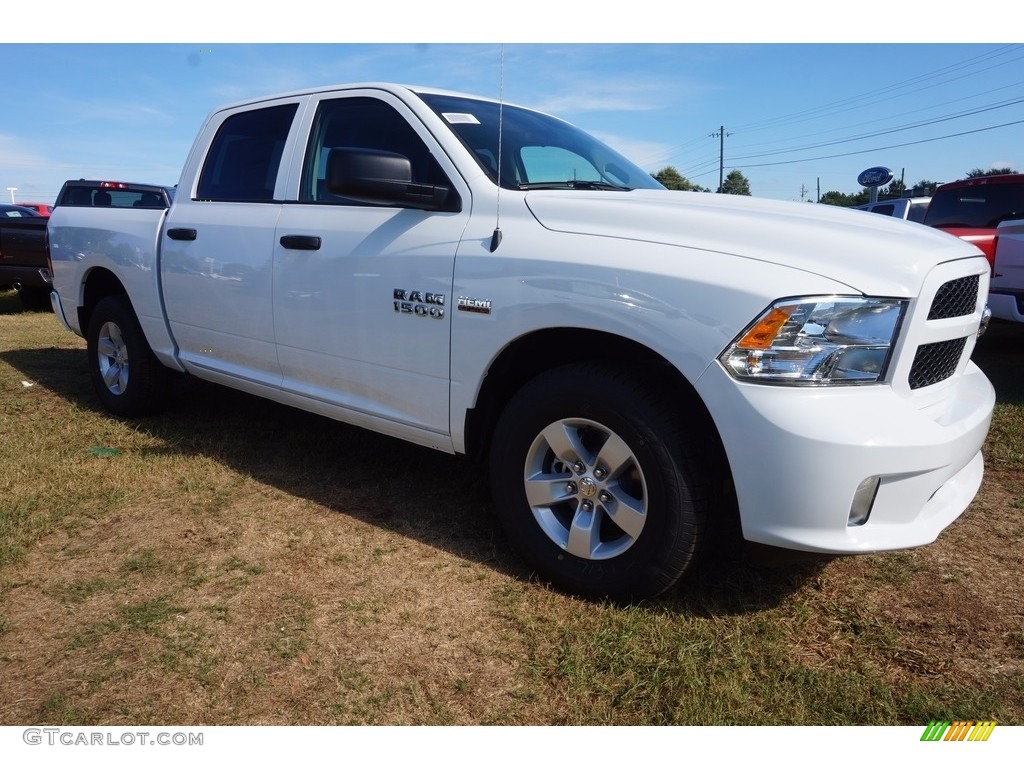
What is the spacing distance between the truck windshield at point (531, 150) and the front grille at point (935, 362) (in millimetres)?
1561

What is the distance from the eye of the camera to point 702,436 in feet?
8.22

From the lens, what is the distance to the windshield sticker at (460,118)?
10.6 ft

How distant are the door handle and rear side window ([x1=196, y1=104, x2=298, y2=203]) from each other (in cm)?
40

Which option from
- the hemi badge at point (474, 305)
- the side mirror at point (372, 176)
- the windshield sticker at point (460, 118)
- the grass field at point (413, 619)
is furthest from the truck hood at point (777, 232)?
the grass field at point (413, 619)

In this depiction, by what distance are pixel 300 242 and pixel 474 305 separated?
110cm

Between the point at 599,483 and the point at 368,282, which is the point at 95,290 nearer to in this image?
the point at 368,282

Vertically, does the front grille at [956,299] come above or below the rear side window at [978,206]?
below

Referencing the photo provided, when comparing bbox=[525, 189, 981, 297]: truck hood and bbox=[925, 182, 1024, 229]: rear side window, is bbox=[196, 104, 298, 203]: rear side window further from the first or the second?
bbox=[925, 182, 1024, 229]: rear side window

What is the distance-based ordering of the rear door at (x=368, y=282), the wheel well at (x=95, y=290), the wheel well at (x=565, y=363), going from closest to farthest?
the wheel well at (x=565, y=363), the rear door at (x=368, y=282), the wheel well at (x=95, y=290)

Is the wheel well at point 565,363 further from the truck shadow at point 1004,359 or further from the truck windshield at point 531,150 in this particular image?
the truck shadow at point 1004,359

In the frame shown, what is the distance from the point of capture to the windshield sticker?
127 inches

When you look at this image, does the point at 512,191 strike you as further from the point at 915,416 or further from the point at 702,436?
the point at 915,416

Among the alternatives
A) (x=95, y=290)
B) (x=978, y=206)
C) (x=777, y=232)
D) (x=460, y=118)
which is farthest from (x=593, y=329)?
(x=978, y=206)
